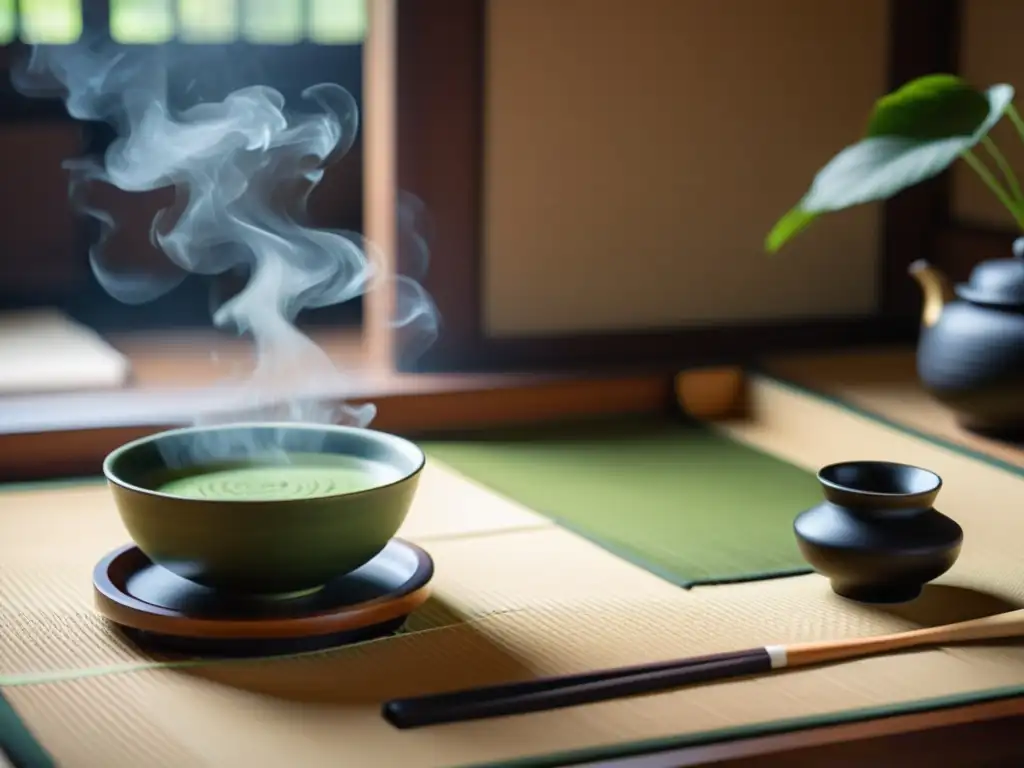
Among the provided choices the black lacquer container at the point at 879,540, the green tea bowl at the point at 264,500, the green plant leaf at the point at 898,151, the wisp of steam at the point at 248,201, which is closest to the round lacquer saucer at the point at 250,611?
the green tea bowl at the point at 264,500

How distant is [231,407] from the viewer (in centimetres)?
303

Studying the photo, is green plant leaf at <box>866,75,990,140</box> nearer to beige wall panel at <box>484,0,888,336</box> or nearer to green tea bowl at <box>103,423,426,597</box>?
beige wall panel at <box>484,0,888,336</box>

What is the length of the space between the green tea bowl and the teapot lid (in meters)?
1.30

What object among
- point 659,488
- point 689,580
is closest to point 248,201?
point 659,488

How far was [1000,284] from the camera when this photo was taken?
2814 millimetres

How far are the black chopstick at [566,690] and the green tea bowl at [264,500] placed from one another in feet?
0.75

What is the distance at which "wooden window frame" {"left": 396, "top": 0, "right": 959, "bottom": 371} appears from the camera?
10.7 ft

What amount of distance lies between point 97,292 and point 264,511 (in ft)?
8.32

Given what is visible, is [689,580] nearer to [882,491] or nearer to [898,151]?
[882,491]

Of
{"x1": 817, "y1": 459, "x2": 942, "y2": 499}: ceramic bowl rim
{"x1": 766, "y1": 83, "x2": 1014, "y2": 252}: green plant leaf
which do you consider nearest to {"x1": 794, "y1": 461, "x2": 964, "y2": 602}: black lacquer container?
{"x1": 817, "y1": 459, "x2": 942, "y2": 499}: ceramic bowl rim

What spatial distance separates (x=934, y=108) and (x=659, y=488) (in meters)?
0.80

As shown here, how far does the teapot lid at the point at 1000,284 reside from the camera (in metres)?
2.79

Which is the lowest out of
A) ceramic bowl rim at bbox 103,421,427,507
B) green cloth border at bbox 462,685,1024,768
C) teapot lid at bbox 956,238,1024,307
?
green cloth border at bbox 462,685,1024,768

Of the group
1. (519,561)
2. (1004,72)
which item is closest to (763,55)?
(1004,72)
